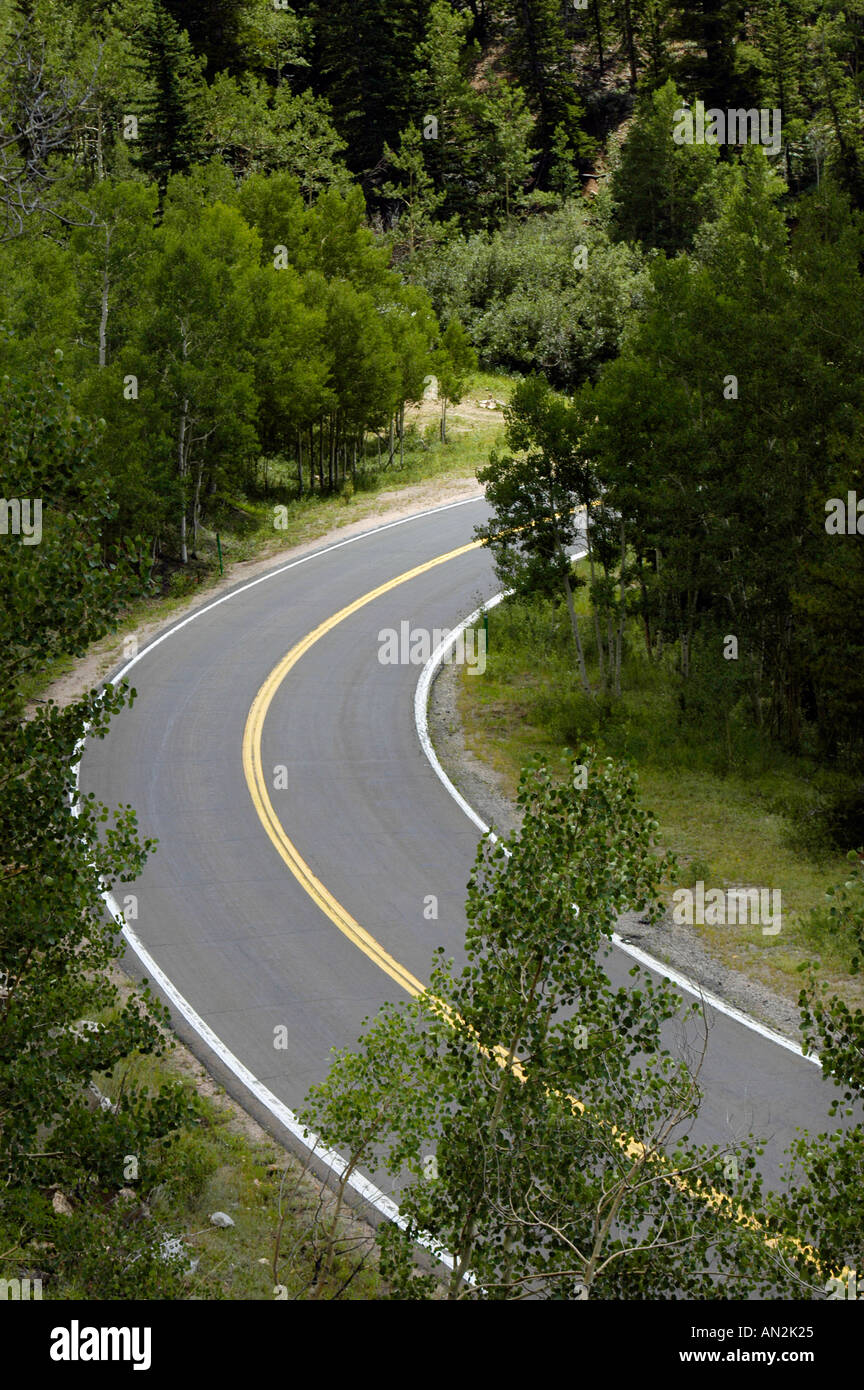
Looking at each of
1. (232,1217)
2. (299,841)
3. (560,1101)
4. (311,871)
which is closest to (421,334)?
(299,841)

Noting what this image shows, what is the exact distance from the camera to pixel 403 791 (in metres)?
23.0

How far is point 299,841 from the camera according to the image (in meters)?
20.8


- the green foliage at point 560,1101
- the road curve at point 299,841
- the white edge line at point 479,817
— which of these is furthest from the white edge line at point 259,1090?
the white edge line at point 479,817

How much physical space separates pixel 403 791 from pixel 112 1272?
15.5 m

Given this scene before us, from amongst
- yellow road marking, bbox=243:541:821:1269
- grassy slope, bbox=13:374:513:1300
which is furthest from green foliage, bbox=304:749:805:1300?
grassy slope, bbox=13:374:513:1300

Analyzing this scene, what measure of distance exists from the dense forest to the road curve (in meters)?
1.74

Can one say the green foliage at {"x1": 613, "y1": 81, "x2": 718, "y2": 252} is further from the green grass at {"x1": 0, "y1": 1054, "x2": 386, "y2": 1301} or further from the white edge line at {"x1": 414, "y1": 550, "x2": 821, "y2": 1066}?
the green grass at {"x1": 0, "y1": 1054, "x2": 386, "y2": 1301}

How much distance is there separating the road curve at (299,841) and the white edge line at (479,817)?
18 centimetres

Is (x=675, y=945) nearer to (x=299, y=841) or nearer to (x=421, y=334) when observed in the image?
(x=299, y=841)

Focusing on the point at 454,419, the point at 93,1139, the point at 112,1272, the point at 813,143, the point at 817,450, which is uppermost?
the point at 813,143

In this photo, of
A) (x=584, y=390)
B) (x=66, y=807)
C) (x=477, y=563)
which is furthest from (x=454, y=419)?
(x=66, y=807)

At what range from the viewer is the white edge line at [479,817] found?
589 inches

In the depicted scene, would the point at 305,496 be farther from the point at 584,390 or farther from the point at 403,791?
the point at 403,791

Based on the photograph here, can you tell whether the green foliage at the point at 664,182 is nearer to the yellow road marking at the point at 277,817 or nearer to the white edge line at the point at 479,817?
the white edge line at the point at 479,817
